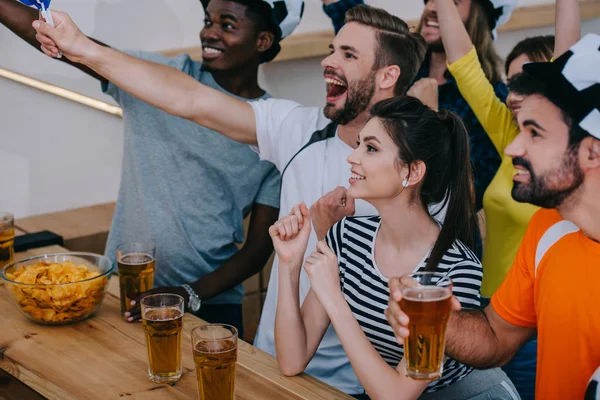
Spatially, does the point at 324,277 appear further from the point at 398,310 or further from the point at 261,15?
the point at 261,15

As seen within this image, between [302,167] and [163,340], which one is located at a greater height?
[302,167]

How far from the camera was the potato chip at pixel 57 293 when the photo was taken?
6.41ft

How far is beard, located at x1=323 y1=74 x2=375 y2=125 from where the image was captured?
7.75ft

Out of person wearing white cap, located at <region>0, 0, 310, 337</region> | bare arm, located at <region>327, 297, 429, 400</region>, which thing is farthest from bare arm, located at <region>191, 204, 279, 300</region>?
bare arm, located at <region>327, 297, 429, 400</region>

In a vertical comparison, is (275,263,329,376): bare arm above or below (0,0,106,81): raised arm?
below

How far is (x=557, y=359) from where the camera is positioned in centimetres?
169

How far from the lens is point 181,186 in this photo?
8.62ft

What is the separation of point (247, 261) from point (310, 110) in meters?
0.54

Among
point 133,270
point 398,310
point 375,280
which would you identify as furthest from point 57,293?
point 398,310

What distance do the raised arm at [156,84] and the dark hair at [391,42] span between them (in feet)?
1.40

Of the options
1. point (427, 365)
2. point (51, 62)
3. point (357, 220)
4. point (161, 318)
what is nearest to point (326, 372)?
point (357, 220)

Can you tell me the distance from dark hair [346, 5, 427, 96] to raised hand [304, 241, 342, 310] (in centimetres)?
83

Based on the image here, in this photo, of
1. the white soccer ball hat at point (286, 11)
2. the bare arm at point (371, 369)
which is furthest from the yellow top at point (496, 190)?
the bare arm at point (371, 369)

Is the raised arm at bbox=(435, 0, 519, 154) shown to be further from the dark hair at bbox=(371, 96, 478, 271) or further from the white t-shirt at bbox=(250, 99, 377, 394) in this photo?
the dark hair at bbox=(371, 96, 478, 271)
